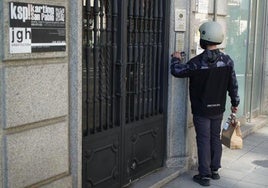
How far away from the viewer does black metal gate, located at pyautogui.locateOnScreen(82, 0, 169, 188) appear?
441 cm

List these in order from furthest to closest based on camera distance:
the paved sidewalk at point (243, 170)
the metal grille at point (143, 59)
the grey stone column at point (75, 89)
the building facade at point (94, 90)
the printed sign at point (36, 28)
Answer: the paved sidewalk at point (243, 170) < the metal grille at point (143, 59) < the grey stone column at point (75, 89) < the building facade at point (94, 90) < the printed sign at point (36, 28)

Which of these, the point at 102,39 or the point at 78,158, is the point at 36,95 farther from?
the point at 102,39

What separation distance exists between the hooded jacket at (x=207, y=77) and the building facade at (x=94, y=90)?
36 cm

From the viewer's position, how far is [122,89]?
4.81m

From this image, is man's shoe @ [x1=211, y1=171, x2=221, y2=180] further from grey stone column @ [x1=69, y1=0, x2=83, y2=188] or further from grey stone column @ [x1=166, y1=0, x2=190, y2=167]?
grey stone column @ [x1=69, y1=0, x2=83, y2=188]

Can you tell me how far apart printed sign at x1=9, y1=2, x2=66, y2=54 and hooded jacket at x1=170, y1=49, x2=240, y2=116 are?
1.88 metres

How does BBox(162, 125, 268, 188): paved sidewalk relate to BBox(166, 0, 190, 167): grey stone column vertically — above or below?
below

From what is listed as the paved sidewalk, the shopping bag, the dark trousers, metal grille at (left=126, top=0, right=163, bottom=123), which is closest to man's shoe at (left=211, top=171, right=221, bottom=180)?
the paved sidewalk

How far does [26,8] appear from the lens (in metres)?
3.39

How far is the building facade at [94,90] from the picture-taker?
11.2ft

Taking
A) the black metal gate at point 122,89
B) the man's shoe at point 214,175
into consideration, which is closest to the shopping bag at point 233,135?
the man's shoe at point 214,175

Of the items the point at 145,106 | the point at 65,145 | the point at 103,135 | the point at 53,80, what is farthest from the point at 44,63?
the point at 145,106

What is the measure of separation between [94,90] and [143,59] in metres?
1.02

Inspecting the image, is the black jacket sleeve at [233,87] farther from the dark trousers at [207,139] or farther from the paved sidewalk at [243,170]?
the paved sidewalk at [243,170]
